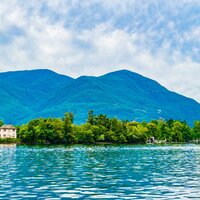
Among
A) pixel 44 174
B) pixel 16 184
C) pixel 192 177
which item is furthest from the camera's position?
pixel 44 174

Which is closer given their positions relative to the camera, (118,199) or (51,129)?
(118,199)

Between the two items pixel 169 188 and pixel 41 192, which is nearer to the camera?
pixel 41 192

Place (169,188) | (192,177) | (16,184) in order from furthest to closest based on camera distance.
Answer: (192,177), (16,184), (169,188)

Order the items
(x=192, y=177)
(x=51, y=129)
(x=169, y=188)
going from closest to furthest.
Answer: (x=169, y=188) < (x=192, y=177) < (x=51, y=129)

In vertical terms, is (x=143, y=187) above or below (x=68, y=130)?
below

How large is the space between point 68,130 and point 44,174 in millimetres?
142464

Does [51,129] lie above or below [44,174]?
above

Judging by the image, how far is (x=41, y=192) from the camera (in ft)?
119

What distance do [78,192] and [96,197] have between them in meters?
2.99

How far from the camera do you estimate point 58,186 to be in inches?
1570

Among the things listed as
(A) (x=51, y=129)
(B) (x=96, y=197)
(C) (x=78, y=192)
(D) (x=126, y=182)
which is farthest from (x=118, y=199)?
(A) (x=51, y=129)

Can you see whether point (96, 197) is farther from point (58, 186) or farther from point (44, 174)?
point (44, 174)

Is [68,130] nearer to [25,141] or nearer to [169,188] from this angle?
[25,141]

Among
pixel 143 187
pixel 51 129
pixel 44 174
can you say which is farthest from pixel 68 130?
pixel 143 187
